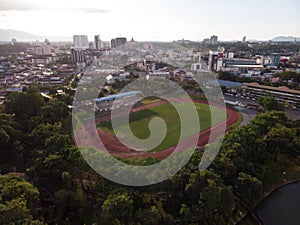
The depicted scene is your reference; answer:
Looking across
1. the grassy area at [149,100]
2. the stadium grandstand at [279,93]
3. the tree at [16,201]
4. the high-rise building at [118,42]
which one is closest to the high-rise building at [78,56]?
the high-rise building at [118,42]

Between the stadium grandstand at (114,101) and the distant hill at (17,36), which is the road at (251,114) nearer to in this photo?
the stadium grandstand at (114,101)

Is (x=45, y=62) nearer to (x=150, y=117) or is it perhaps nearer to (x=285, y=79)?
(x=150, y=117)

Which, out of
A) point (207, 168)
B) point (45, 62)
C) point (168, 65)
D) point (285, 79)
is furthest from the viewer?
point (45, 62)

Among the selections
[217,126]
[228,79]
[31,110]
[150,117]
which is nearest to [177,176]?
[217,126]

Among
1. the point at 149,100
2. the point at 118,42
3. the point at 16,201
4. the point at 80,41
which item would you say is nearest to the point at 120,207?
the point at 16,201

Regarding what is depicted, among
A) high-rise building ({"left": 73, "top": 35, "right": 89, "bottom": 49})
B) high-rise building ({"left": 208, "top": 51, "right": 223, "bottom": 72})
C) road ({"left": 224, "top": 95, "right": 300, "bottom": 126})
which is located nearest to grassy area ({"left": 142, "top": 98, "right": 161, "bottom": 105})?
road ({"left": 224, "top": 95, "right": 300, "bottom": 126})

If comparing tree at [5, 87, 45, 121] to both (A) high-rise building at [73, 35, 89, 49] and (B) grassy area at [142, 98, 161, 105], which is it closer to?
(B) grassy area at [142, 98, 161, 105]
